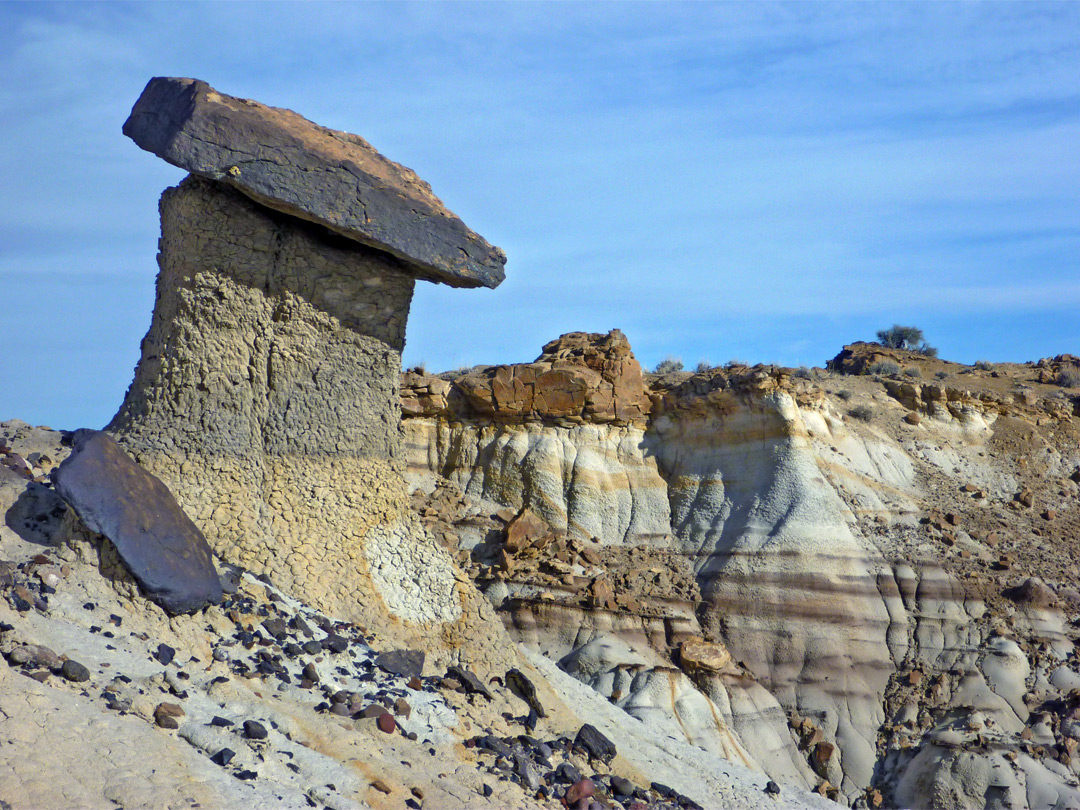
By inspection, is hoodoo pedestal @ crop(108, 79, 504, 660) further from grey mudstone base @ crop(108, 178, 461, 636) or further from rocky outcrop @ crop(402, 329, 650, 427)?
rocky outcrop @ crop(402, 329, 650, 427)

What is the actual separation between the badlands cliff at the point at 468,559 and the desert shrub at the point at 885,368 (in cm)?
155

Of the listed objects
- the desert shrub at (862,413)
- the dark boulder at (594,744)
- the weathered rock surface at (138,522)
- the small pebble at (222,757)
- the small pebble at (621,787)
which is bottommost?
the small pebble at (621,787)

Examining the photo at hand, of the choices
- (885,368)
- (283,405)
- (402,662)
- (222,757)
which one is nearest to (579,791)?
(402,662)

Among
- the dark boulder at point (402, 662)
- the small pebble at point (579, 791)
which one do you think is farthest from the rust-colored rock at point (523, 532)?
the small pebble at point (579, 791)

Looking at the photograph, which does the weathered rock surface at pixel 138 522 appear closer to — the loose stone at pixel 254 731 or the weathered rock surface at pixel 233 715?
the weathered rock surface at pixel 233 715

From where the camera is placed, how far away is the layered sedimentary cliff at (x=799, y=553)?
16.2 metres

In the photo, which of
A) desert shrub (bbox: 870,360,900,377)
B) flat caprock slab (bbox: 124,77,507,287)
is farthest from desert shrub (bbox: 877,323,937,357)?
flat caprock slab (bbox: 124,77,507,287)

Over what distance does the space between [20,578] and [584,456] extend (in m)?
14.4

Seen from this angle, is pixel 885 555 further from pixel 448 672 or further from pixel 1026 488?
pixel 448 672

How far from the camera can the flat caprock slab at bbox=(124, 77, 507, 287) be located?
30.7ft

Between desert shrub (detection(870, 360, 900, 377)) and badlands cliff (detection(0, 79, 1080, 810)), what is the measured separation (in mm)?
1549

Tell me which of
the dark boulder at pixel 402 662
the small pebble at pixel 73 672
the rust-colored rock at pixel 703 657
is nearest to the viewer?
the small pebble at pixel 73 672

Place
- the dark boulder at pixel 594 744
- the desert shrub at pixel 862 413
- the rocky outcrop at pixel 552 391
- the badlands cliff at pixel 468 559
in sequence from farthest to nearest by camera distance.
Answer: the desert shrub at pixel 862 413, the rocky outcrop at pixel 552 391, the dark boulder at pixel 594 744, the badlands cliff at pixel 468 559

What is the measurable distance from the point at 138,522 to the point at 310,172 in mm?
3657
